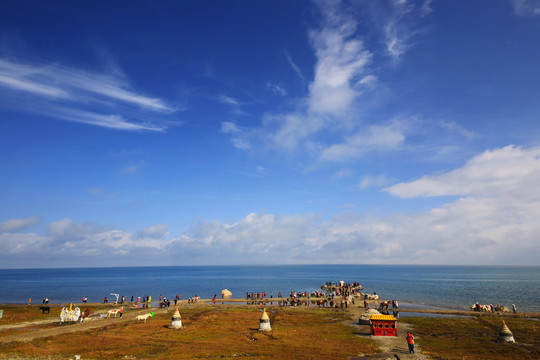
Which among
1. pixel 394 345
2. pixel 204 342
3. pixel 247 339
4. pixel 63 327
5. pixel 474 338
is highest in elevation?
pixel 63 327

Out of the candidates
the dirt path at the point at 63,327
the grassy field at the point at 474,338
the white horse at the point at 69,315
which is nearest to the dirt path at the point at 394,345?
the grassy field at the point at 474,338

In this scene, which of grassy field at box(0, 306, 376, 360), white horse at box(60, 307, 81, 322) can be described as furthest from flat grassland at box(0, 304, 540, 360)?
white horse at box(60, 307, 81, 322)

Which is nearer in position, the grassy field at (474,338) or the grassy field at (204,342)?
the grassy field at (204,342)

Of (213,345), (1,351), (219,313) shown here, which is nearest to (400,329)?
(213,345)

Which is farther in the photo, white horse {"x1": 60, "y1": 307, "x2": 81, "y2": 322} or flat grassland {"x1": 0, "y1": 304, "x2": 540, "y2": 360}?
white horse {"x1": 60, "y1": 307, "x2": 81, "y2": 322}

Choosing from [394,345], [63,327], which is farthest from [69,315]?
[394,345]

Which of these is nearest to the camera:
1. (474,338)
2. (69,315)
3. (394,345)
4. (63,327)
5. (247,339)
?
(394,345)

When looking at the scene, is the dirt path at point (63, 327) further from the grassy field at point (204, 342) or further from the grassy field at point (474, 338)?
the grassy field at point (474, 338)

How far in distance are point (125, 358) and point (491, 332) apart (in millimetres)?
41445

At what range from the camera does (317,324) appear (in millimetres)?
44531

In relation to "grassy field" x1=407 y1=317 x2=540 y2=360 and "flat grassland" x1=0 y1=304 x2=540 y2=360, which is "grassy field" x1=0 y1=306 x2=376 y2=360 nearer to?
"flat grassland" x1=0 y1=304 x2=540 y2=360

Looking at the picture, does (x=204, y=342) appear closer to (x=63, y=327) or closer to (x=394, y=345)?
(x=394, y=345)

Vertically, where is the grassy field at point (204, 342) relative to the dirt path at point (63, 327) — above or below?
below

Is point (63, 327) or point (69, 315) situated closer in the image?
point (63, 327)
